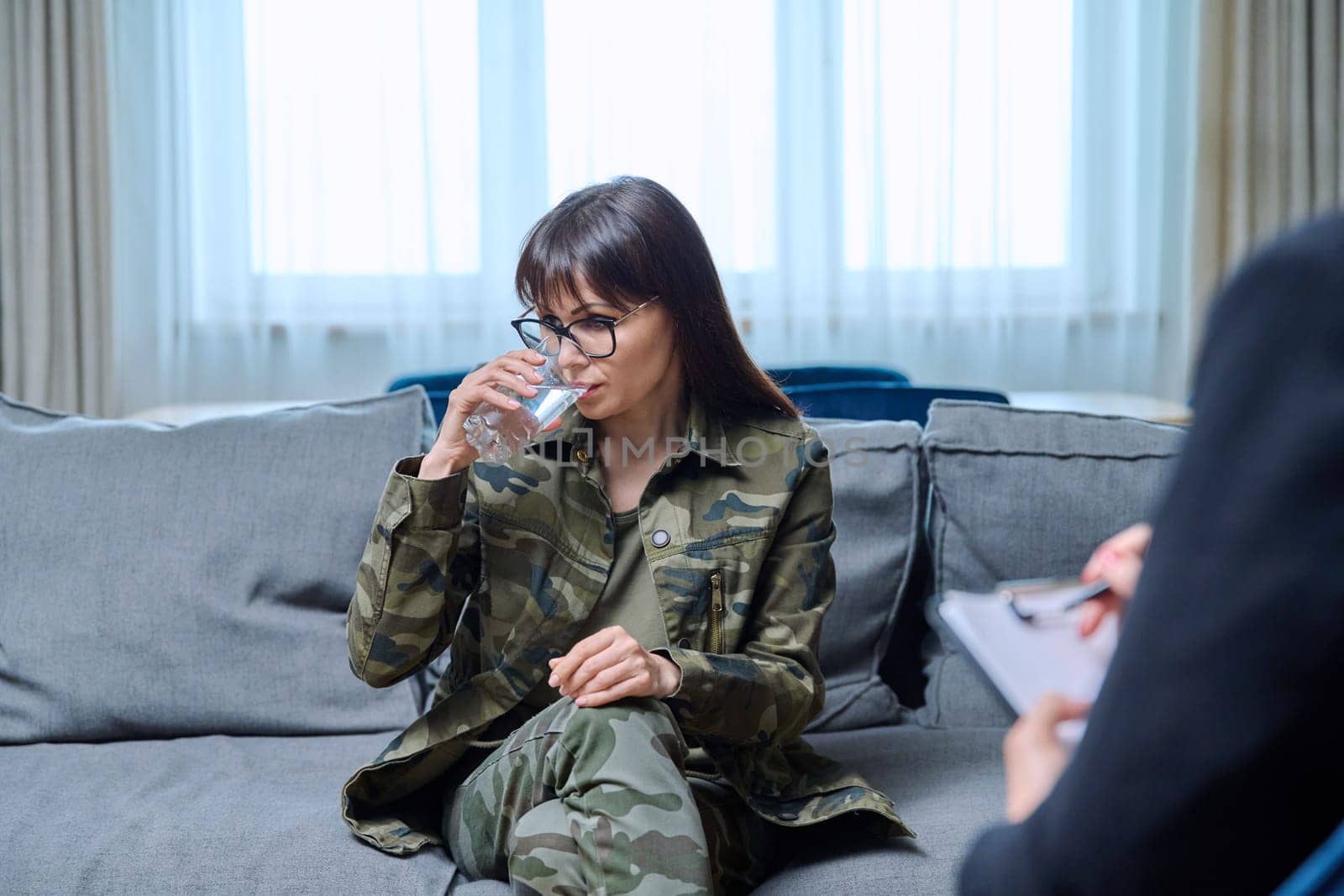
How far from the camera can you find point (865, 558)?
183 cm

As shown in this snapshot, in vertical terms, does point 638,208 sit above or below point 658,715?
above

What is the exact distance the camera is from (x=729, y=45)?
3.21 metres

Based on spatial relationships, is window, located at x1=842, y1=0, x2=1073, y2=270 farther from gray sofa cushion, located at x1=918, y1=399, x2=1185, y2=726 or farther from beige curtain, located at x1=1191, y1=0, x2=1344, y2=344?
gray sofa cushion, located at x1=918, y1=399, x2=1185, y2=726

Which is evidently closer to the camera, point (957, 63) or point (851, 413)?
point (851, 413)

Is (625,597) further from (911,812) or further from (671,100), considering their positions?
(671,100)

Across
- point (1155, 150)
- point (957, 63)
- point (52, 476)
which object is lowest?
point (52, 476)

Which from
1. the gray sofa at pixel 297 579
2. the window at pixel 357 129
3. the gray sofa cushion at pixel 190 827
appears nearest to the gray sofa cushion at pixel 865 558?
the gray sofa at pixel 297 579

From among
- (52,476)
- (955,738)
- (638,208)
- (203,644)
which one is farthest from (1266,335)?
(52,476)

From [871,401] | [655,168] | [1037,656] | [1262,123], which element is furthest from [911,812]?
[1262,123]

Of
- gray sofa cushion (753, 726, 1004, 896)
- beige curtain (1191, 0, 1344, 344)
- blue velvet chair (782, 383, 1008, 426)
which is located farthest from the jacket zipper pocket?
beige curtain (1191, 0, 1344, 344)

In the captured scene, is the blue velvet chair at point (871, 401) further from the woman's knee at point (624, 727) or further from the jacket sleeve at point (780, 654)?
the woman's knee at point (624, 727)

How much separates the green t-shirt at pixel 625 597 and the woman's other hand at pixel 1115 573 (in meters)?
0.89

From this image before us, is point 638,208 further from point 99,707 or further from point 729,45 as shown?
point 729,45

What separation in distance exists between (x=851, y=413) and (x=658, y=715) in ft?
3.22
